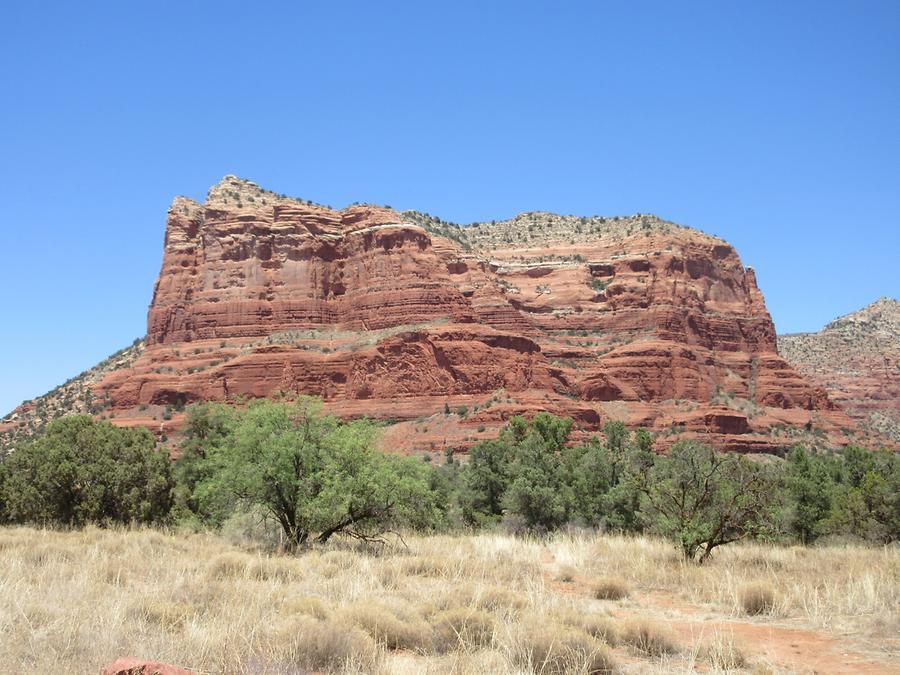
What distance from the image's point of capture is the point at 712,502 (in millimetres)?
19109

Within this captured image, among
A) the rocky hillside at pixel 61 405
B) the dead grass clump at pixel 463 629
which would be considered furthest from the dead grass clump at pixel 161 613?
the rocky hillside at pixel 61 405

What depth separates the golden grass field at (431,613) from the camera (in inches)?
314

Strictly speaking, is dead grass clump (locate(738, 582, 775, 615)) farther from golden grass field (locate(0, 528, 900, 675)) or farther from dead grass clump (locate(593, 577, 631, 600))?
dead grass clump (locate(593, 577, 631, 600))

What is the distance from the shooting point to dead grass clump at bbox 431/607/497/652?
29.6 ft

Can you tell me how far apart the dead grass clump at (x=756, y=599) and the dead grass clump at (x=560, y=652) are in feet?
15.0

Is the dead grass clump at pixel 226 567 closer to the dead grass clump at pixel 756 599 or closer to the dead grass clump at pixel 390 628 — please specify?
the dead grass clump at pixel 390 628

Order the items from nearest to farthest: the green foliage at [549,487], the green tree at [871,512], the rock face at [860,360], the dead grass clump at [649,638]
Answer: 1. the dead grass clump at [649,638]
2. the green tree at [871,512]
3. the green foliage at [549,487]
4. the rock face at [860,360]

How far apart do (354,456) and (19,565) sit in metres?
8.81

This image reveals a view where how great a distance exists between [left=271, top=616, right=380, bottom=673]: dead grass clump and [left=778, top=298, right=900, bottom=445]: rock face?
12533cm

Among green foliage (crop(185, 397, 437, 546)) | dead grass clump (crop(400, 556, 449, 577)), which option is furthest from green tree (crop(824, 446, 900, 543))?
dead grass clump (crop(400, 556, 449, 577))

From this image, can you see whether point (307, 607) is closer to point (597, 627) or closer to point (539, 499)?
point (597, 627)

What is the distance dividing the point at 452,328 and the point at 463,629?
7176 cm

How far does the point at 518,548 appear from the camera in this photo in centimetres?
1978

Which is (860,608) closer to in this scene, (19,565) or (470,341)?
(19,565)
